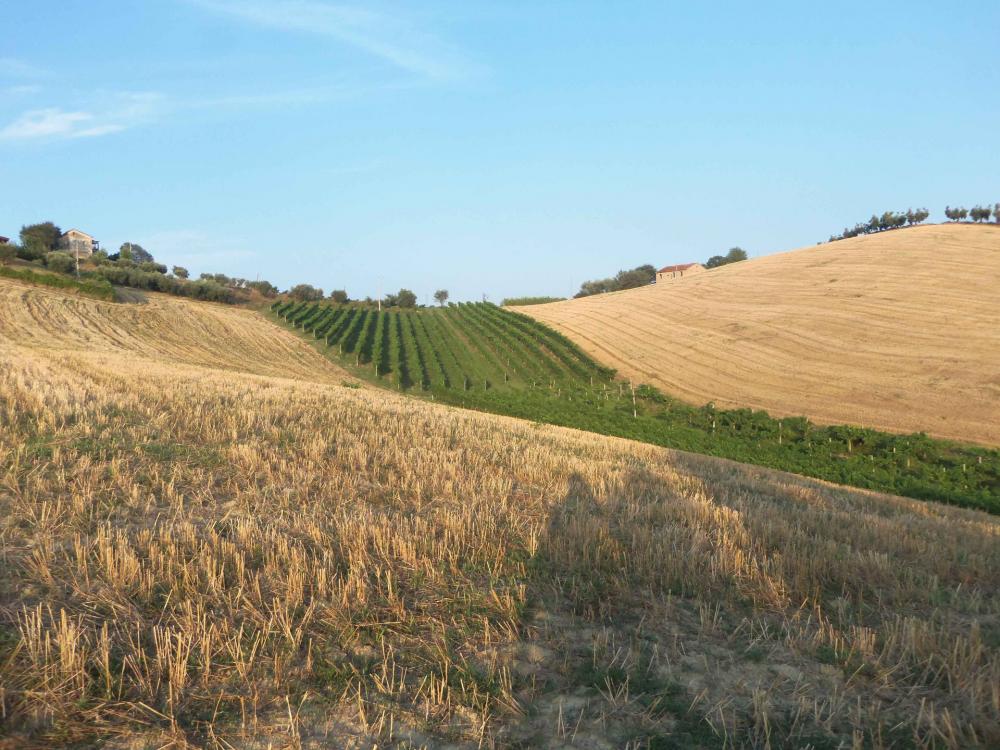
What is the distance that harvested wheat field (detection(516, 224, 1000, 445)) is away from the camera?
30859 millimetres

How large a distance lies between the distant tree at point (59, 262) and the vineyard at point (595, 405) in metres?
19.4

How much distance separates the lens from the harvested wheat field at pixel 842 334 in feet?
101

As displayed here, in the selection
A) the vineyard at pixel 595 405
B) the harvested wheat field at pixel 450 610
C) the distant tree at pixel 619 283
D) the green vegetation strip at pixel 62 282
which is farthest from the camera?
the distant tree at pixel 619 283

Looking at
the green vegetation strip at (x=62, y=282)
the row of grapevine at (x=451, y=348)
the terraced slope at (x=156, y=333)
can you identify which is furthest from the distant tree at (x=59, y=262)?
the row of grapevine at (x=451, y=348)

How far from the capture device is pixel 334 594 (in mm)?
4496

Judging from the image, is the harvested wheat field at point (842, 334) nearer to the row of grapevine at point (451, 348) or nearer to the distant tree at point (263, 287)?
the row of grapevine at point (451, 348)

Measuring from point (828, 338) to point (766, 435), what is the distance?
58.1ft

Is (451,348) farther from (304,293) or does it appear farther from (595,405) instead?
(304,293)

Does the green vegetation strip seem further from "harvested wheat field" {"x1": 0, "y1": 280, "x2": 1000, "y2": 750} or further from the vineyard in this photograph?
"harvested wheat field" {"x1": 0, "y1": 280, "x2": 1000, "y2": 750}

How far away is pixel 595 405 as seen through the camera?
119 feet

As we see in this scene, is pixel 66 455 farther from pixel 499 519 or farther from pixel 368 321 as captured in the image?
pixel 368 321

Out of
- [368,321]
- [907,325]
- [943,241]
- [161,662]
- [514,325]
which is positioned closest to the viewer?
[161,662]

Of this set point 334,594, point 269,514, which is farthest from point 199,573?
point 269,514

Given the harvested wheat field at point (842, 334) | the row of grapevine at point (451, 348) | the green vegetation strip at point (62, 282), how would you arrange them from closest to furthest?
the harvested wheat field at point (842, 334)
the row of grapevine at point (451, 348)
the green vegetation strip at point (62, 282)
